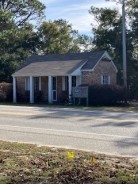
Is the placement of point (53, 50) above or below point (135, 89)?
above

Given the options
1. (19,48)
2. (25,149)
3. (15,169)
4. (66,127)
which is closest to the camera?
(15,169)

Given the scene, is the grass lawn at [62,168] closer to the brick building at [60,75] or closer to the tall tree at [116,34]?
the brick building at [60,75]

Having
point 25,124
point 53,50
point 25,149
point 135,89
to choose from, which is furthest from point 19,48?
point 25,149

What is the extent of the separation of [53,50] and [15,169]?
167 ft

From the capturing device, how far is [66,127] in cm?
1661

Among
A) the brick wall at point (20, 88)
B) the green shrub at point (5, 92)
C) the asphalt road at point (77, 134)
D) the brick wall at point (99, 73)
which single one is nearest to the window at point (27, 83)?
the brick wall at point (20, 88)

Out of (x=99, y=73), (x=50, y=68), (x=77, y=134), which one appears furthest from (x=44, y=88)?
(x=77, y=134)

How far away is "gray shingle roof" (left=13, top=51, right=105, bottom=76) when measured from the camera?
1513 inches

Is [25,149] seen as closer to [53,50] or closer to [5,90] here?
[5,90]

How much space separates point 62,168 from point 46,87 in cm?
3260

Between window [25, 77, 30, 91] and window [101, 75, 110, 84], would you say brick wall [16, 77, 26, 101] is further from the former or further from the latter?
window [101, 75, 110, 84]

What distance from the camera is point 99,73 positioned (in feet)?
129

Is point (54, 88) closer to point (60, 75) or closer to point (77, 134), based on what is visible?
point (60, 75)

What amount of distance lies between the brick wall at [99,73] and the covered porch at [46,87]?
61 cm
